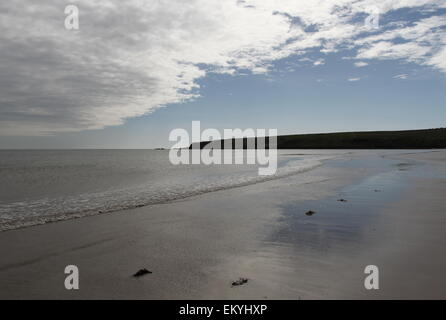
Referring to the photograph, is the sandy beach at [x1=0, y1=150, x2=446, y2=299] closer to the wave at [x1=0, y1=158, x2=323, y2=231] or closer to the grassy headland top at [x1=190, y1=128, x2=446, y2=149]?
the wave at [x1=0, y1=158, x2=323, y2=231]

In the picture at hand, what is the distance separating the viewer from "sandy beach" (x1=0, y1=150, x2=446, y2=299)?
521 centimetres

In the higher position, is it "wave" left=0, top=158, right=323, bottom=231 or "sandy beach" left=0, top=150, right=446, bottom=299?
"sandy beach" left=0, top=150, right=446, bottom=299

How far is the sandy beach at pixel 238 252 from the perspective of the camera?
5207 mm

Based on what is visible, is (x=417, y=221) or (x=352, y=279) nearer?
(x=352, y=279)

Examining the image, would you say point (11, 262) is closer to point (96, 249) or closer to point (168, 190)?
point (96, 249)

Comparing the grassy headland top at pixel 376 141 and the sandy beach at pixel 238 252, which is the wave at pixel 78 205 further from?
the grassy headland top at pixel 376 141

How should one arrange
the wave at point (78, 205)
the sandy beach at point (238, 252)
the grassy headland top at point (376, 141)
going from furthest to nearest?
the grassy headland top at point (376, 141) → the wave at point (78, 205) → the sandy beach at point (238, 252)

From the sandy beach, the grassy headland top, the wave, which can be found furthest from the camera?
the grassy headland top

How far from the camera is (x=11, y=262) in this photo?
6867 mm

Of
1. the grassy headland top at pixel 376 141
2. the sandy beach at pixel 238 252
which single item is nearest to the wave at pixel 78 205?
the sandy beach at pixel 238 252

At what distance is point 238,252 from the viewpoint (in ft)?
23.9

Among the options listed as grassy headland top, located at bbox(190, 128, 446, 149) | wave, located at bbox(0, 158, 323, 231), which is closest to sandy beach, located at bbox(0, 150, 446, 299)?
wave, located at bbox(0, 158, 323, 231)
